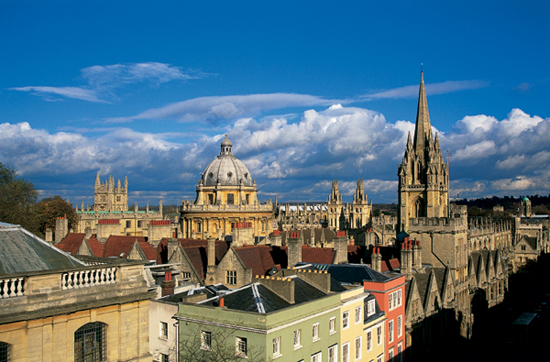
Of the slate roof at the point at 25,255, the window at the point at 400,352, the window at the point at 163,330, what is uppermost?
the slate roof at the point at 25,255

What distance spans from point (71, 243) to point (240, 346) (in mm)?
40341

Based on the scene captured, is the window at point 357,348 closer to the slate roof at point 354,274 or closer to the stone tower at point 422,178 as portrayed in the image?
the slate roof at point 354,274

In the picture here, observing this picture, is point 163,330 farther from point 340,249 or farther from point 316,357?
point 340,249

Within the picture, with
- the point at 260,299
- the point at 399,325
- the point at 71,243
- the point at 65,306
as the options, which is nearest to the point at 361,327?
the point at 399,325

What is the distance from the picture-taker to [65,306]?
1527 centimetres

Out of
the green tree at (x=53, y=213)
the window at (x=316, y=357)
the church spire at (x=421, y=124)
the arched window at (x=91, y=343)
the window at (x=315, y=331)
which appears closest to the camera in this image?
the arched window at (x=91, y=343)

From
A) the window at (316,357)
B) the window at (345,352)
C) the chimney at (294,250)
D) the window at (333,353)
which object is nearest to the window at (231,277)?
the chimney at (294,250)

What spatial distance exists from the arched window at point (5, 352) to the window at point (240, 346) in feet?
33.6

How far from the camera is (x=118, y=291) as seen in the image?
54.9 ft

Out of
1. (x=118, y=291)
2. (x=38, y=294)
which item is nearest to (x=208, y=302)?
(x=118, y=291)

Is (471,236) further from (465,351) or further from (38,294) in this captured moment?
(38,294)

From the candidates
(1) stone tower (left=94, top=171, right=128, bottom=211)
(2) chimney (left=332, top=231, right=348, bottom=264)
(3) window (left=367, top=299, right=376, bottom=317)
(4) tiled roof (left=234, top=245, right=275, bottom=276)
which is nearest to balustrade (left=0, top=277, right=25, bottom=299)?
(3) window (left=367, top=299, right=376, bottom=317)

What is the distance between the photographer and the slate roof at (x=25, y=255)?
1520 cm

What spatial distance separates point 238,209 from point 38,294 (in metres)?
53.0
